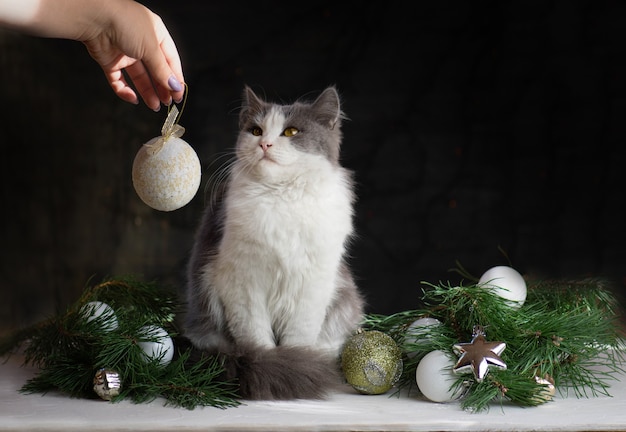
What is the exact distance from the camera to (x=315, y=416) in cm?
116

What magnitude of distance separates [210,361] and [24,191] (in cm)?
109

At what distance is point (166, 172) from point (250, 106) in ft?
1.03

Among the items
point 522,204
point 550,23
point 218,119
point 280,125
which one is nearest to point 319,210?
point 280,125

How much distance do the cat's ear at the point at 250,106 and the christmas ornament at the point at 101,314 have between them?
448 mm

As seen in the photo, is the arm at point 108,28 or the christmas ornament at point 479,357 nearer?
the arm at point 108,28

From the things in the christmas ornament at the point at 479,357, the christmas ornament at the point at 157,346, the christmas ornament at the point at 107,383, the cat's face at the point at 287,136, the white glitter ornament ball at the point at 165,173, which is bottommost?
the christmas ornament at the point at 107,383

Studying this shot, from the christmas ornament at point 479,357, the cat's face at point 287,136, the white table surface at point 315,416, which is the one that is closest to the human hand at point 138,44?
the cat's face at point 287,136

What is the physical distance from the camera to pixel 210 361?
4.15ft

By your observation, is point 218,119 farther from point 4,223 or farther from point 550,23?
point 550,23

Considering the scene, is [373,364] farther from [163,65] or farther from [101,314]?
[163,65]

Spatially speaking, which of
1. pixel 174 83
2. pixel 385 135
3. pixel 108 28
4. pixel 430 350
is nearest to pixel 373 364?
pixel 430 350

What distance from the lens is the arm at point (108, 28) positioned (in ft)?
3.57

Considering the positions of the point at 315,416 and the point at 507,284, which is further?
the point at 507,284

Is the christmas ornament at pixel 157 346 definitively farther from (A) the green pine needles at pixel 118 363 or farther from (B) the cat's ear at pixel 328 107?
(B) the cat's ear at pixel 328 107
